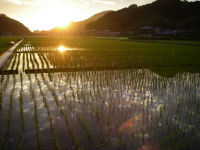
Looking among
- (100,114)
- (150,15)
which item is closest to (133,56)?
(100,114)

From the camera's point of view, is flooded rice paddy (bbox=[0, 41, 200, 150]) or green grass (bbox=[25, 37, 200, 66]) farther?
green grass (bbox=[25, 37, 200, 66])

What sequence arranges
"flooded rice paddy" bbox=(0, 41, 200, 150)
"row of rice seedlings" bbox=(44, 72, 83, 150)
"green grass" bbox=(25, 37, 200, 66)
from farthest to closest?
"green grass" bbox=(25, 37, 200, 66) → "flooded rice paddy" bbox=(0, 41, 200, 150) → "row of rice seedlings" bbox=(44, 72, 83, 150)

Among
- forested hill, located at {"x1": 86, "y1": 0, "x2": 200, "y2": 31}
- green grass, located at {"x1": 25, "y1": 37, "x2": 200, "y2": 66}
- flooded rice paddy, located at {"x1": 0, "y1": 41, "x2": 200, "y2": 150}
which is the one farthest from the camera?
forested hill, located at {"x1": 86, "y1": 0, "x2": 200, "y2": 31}

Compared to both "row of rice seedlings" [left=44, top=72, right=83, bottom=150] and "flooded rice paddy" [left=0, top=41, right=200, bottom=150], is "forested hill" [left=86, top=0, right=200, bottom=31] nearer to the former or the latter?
"flooded rice paddy" [left=0, top=41, right=200, bottom=150]

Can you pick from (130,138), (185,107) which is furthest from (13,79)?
(185,107)

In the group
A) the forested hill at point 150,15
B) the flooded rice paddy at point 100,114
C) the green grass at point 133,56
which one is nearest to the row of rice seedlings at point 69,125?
the flooded rice paddy at point 100,114

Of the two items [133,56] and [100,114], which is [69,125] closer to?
[100,114]

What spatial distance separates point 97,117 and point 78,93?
207 cm

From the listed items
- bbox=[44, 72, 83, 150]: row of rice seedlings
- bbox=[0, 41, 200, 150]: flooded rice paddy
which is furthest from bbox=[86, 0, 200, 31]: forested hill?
bbox=[44, 72, 83, 150]: row of rice seedlings

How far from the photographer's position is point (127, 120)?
15.5 feet

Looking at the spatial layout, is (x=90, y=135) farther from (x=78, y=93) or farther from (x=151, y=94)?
(x=151, y=94)

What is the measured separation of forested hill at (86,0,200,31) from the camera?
93.4 meters

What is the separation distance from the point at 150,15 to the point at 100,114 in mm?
112416

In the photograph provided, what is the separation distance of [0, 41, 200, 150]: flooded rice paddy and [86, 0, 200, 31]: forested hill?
85.7 m
